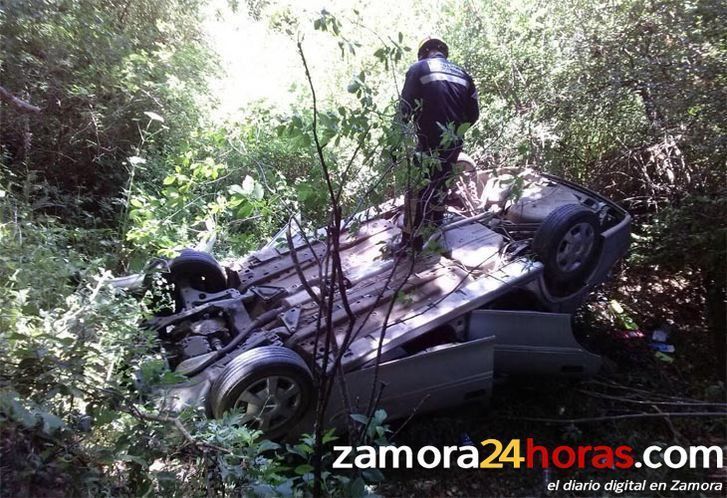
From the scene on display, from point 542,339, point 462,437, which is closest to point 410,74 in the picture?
point 542,339

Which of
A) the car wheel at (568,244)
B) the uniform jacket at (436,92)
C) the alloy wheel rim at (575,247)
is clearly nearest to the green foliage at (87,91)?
the uniform jacket at (436,92)

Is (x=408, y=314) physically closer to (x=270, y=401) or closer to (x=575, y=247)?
(x=270, y=401)

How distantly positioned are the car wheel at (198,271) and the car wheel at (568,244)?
7.65ft

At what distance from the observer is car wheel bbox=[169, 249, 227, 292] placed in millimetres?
3676

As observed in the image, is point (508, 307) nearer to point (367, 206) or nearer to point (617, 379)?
point (617, 379)

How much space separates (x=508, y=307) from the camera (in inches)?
144

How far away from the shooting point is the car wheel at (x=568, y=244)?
3.43 m

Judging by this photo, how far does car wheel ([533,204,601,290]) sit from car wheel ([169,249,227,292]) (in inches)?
91.8

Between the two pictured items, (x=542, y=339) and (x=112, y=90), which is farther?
(x=112, y=90)

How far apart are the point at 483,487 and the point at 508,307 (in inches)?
48.5

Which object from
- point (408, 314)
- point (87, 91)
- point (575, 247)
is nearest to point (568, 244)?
point (575, 247)

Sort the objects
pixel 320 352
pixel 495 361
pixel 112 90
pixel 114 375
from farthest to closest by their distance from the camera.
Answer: pixel 112 90
pixel 495 361
pixel 320 352
pixel 114 375

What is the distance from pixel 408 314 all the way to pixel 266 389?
39.0 inches

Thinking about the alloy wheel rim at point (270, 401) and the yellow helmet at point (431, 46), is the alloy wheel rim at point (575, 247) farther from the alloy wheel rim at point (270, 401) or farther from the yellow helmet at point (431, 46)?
the alloy wheel rim at point (270, 401)
